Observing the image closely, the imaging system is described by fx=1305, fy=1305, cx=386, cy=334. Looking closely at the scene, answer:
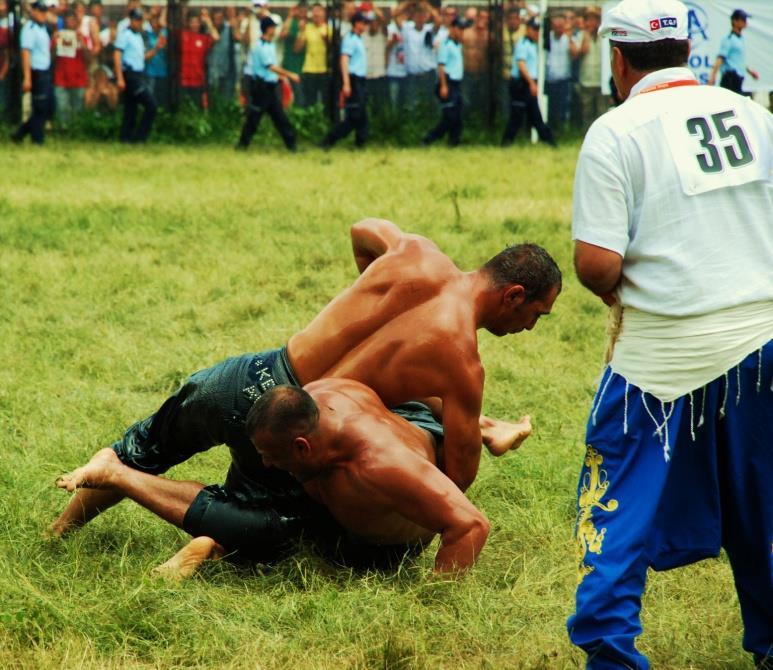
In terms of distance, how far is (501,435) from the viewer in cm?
442

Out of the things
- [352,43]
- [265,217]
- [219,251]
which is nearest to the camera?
[219,251]

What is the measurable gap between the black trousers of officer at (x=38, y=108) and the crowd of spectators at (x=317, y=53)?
4.38ft

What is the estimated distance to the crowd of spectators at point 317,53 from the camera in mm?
17453

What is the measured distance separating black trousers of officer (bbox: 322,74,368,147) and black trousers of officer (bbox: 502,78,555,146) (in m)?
1.90

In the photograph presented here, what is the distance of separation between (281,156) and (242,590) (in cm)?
1136

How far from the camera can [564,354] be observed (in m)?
6.98

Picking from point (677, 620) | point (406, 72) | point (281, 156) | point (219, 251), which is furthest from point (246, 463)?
point (406, 72)

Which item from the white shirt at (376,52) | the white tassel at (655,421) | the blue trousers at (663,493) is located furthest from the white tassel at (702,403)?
the white shirt at (376,52)

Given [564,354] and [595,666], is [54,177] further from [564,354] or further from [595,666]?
[595,666]

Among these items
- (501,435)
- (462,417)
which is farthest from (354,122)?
(462,417)

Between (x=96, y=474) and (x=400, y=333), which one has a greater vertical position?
(x=400, y=333)

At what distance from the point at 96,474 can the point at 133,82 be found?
42.6 feet

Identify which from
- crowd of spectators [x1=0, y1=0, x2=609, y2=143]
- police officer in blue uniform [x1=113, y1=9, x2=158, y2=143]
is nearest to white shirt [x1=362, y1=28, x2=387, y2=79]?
crowd of spectators [x1=0, y1=0, x2=609, y2=143]

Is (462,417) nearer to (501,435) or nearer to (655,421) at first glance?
(501,435)
